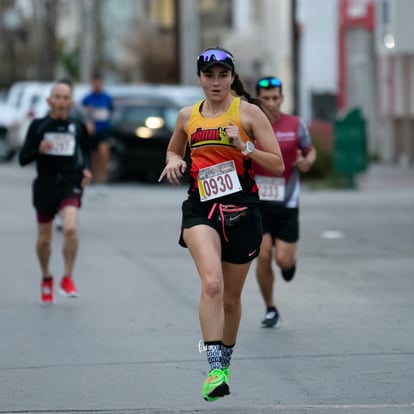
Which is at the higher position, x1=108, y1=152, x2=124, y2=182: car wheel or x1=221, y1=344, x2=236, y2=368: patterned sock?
x1=221, y1=344, x2=236, y2=368: patterned sock

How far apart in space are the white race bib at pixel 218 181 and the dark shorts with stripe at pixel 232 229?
8cm

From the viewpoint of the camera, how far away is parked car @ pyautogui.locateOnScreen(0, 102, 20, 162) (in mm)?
34031

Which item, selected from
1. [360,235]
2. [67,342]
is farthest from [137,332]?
[360,235]

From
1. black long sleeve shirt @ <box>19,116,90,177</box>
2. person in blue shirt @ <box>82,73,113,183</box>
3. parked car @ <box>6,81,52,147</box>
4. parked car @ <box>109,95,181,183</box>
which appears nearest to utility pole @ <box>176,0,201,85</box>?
parked car @ <box>6,81,52,147</box>

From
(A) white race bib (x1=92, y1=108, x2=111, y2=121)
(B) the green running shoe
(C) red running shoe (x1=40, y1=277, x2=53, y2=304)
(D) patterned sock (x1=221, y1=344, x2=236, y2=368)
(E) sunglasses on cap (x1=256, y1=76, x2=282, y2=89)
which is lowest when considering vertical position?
(C) red running shoe (x1=40, y1=277, x2=53, y2=304)

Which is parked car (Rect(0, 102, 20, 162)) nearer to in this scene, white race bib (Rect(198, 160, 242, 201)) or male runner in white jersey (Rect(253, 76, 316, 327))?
male runner in white jersey (Rect(253, 76, 316, 327))

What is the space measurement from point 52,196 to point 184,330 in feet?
6.85

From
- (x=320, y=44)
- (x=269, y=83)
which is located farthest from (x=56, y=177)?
(x=320, y=44)

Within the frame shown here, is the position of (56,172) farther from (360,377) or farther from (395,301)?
(360,377)

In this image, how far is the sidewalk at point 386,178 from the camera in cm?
2492

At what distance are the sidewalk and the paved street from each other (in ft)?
20.5

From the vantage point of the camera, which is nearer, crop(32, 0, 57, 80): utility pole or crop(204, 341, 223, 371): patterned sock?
crop(204, 341, 223, 371): patterned sock

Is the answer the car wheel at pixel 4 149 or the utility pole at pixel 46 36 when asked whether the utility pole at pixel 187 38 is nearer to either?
Answer: the utility pole at pixel 46 36

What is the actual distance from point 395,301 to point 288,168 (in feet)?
6.26
